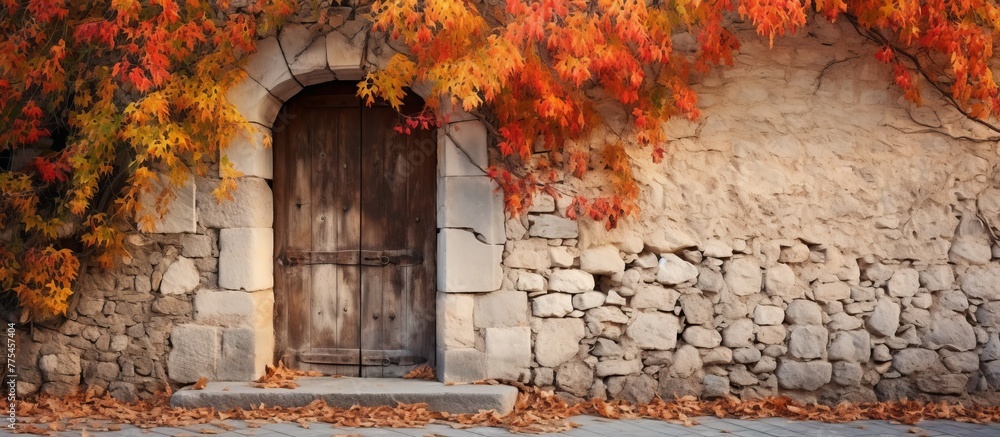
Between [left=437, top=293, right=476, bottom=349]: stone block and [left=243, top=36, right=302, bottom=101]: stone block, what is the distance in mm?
1640

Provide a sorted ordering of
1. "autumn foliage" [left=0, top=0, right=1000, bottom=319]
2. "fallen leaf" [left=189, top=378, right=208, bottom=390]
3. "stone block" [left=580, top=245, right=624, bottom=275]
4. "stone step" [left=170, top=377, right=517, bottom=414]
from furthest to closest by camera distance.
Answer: "stone block" [left=580, top=245, right=624, bottom=275], "fallen leaf" [left=189, top=378, right=208, bottom=390], "stone step" [left=170, top=377, right=517, bottom=414], "autumn foliage" [left=0, top=0, right=1000, bottom=319]

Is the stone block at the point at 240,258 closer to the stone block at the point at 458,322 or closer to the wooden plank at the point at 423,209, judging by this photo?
the wooden plank at the point at 423,209

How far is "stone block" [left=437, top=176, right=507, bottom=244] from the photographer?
→ 18.4 ft

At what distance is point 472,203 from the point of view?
5.61 meters

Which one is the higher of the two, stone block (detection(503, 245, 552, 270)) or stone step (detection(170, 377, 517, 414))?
stone block (detection(503, 245, 552, 270))

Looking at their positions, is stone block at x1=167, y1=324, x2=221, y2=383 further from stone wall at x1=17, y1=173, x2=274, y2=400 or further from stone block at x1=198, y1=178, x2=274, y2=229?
stone block at x1=198, y1=178, x2=274, y2=229

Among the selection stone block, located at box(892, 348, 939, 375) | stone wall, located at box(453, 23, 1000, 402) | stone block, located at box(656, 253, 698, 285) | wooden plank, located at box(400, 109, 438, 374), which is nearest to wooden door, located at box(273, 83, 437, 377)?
wooden plank, located at box(400, 109, 438, 374)

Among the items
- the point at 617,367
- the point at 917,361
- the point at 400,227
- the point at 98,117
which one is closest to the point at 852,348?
the point at 917,361

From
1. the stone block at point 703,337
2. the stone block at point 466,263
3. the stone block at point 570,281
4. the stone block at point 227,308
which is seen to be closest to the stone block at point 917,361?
the stone block at point 703,337

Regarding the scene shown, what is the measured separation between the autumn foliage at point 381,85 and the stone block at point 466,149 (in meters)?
0.09

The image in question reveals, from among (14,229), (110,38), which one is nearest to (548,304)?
(110,38)

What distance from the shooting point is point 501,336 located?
220 inches

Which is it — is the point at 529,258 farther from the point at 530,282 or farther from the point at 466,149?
the point at 466,149

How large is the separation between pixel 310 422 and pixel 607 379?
5.78 feet
